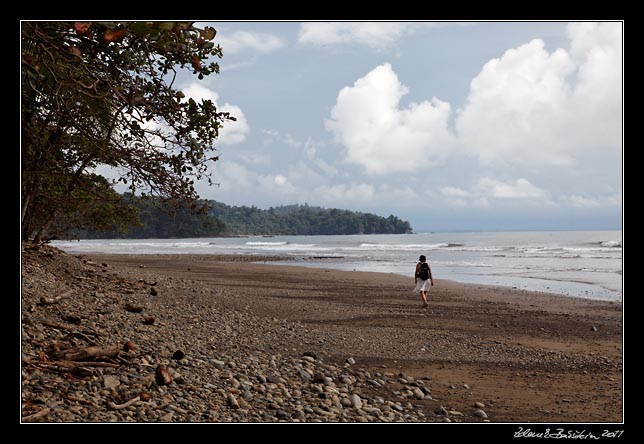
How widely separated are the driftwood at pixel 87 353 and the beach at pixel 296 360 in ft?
0.50

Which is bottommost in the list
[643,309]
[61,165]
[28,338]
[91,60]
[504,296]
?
[504,296]

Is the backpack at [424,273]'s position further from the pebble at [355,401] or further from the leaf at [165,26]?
the leaf at [165,26]

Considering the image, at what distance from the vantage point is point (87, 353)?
20.3 ft

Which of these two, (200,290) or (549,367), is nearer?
(549,367)

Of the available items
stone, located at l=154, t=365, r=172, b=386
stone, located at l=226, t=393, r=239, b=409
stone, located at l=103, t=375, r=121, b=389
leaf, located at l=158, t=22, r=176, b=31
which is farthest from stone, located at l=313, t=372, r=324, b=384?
Answer: leaf, located at l=158, t=22, r=176, b=31

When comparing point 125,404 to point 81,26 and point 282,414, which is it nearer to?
point 282,414

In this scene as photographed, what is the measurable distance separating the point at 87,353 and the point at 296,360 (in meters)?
3.06

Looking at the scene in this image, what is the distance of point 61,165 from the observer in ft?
35.9

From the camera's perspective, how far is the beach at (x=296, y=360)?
5.64m

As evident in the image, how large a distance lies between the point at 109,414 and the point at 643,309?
5.32m

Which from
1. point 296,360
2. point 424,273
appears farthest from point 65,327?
point 424,273

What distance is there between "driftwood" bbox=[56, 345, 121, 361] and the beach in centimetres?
15

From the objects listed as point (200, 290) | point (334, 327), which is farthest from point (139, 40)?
point (200, 290)

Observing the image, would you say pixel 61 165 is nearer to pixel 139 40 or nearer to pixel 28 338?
pixel 28 338
